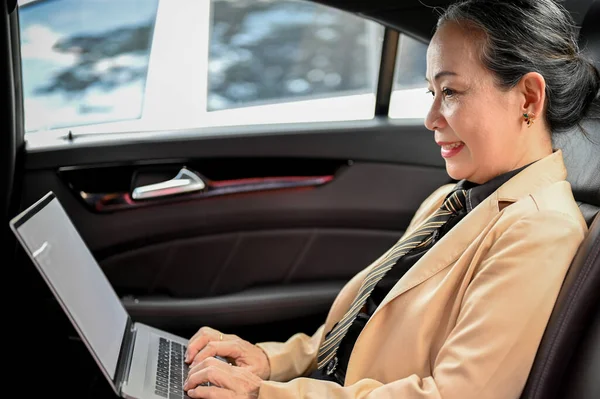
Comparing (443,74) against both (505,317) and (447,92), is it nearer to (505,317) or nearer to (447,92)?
(447,92)

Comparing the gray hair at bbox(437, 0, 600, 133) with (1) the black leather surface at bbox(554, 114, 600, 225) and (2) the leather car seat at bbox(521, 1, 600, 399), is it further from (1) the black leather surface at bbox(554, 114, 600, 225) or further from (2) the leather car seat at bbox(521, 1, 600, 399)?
(2) the leather car seat at bbox(521, 1, 600, 399)

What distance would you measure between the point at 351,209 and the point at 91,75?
1.34 meters

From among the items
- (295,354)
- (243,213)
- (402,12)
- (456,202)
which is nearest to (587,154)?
(456,202)

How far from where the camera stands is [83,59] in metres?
3.18

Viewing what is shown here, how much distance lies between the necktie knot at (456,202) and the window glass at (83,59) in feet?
4.87

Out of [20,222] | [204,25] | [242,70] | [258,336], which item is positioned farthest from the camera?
[242,70]

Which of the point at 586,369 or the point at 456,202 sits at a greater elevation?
the point at 456,202

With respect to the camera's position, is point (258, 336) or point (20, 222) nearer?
point (20, 222)

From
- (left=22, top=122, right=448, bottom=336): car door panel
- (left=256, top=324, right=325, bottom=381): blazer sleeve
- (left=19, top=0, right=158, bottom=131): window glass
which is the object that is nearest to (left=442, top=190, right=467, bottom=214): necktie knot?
(left=256, top=324, right=325, bottom=381): blazer sleeve

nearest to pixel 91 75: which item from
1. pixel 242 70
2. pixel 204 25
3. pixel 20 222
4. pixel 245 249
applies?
A: pixel 204 25

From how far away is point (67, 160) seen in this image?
2518mm

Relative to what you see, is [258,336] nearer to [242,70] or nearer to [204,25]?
[204,25]

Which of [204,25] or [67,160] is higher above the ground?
[204,25]

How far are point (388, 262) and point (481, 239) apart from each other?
0.92 feet
